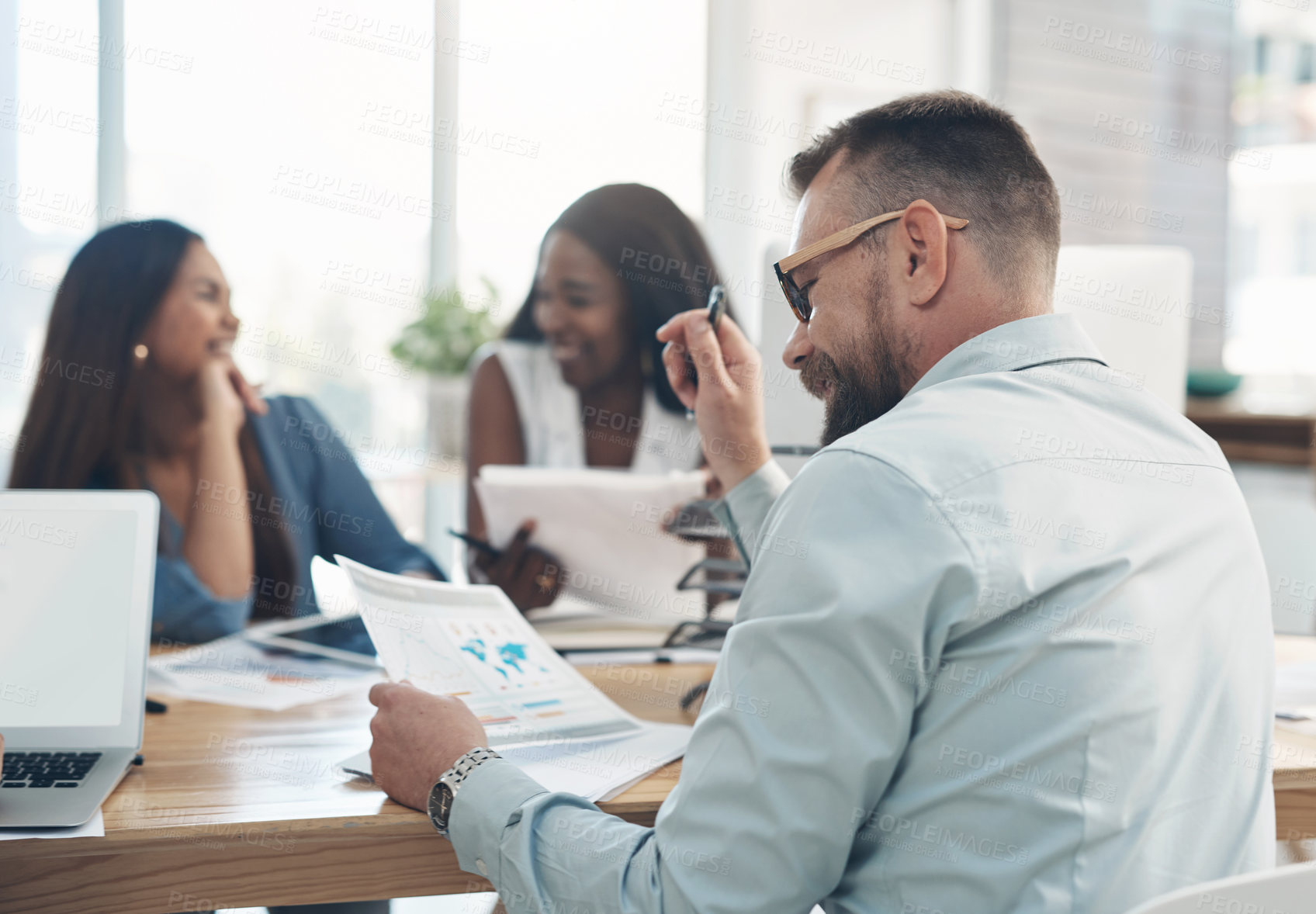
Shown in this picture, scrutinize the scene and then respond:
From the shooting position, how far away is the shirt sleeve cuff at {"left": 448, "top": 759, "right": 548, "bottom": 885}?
0.79 meters

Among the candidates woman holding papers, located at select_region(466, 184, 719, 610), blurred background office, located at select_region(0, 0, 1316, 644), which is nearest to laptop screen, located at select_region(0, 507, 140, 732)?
woman holding papers, located at select_region(466, 184, 719, 610)

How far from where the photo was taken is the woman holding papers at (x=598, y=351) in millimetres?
2211

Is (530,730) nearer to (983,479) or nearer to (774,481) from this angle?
(774,481)

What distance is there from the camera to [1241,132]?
419 centimetres

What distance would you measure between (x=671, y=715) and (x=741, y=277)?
3.42 metres

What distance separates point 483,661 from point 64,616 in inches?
16.2

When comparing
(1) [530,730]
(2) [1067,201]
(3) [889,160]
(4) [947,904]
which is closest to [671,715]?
(1) [530,730]

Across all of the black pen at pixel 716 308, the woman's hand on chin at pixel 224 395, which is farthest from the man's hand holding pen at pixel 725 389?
the woman's hand on chin at pixel 224 395

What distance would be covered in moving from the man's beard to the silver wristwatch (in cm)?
43

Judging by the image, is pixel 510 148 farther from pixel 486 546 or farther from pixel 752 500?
pixel 752 500

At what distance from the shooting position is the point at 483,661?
1.10 meters

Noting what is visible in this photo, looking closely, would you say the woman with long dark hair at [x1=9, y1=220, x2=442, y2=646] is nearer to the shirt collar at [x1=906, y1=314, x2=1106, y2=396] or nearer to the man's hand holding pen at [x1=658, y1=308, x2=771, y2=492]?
the man's hand holding pen at [x1=658, y1=308, x2=771, y2=492]

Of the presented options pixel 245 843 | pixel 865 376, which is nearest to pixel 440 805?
pixel 245 843

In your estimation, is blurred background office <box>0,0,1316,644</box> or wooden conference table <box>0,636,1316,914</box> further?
blurred background office <box>0,0,1316,644</box>
